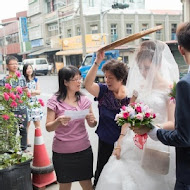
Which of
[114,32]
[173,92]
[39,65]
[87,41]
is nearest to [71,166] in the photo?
[173,92]

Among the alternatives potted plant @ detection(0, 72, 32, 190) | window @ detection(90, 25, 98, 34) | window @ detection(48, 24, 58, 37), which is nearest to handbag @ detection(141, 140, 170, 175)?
potted plant @ detection(0, 72, 32, 190)

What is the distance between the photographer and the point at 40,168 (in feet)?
10.7

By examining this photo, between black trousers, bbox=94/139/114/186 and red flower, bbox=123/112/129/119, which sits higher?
red flower, bbox=123/112/129/119

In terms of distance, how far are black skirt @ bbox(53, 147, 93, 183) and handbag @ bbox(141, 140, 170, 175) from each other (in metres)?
0.65

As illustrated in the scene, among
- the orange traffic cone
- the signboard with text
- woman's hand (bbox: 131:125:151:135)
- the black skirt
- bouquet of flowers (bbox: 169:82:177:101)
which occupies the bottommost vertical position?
the orange traffic cone

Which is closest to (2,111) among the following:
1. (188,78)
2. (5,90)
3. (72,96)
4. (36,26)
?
(5,90)

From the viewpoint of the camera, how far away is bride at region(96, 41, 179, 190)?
2.01 meters

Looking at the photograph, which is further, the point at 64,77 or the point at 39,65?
the point at 39,65

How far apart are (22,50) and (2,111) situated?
42.0 metres

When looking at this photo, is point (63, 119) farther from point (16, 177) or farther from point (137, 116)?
point (16, 177)

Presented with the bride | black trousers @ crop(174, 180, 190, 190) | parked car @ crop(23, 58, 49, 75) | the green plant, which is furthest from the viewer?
parked car @ crop(23, 58, 49, 75)

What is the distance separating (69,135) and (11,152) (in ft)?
2.96

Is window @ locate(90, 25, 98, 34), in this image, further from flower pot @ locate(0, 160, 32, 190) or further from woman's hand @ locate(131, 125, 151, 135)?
woman's hand @ locate(131, 125, 151, 135)

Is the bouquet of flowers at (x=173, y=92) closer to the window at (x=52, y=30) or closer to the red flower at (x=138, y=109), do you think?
the red flower at (x=138, y=109)
